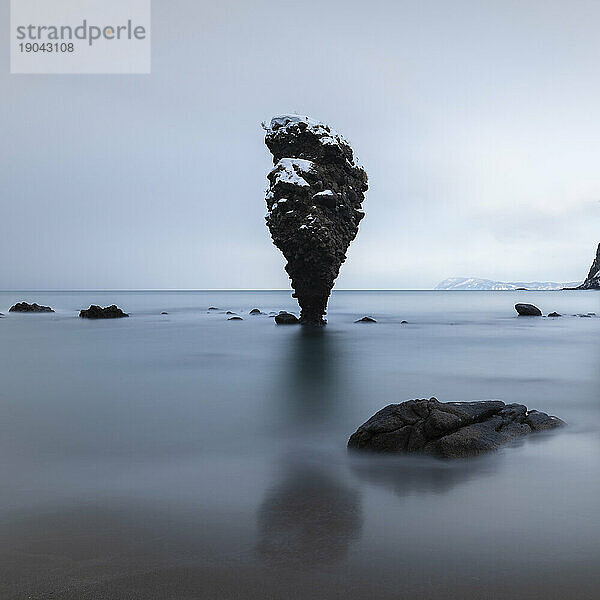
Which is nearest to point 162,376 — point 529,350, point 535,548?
point 535,548

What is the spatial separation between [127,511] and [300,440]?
15.3 feet

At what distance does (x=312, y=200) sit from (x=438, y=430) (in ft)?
101

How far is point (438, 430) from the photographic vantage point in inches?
375

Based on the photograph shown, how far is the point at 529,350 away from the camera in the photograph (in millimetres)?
29406

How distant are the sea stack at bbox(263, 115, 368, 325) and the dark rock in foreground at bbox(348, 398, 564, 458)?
28.7 meters

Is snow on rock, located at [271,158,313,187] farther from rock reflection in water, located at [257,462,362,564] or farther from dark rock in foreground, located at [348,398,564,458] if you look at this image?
rock reflection in water, located at [257,462,362,564]

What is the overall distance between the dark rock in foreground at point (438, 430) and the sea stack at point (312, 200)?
2868cm

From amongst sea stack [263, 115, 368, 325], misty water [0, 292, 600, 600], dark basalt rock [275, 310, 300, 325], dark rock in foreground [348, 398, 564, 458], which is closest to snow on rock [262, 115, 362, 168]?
sea stack [263, 115, 368, 325]

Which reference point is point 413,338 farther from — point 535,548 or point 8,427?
point 535,548

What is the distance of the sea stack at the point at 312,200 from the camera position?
3853 cm

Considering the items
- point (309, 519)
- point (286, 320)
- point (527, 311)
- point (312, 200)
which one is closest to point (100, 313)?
point (286, 320)

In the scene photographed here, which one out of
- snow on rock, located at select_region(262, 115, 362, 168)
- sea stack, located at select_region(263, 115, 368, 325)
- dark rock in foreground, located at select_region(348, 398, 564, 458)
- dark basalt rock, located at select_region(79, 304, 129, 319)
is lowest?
dark basalt rock, located at select_region(79, 304, 129, 319)

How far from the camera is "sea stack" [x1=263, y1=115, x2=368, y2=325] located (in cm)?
3853

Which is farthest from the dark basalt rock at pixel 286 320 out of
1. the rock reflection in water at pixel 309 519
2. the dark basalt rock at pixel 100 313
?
the rock reflection in water at pixel 309 519
